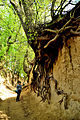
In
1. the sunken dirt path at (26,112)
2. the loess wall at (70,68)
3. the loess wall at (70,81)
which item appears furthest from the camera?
the sunken dirt path at (26,112)

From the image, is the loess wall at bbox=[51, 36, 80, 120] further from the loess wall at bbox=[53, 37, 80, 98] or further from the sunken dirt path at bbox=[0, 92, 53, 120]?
the sunken dirt path at bbox=[0, 92, 53, 120]

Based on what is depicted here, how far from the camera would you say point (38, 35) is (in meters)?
5.14

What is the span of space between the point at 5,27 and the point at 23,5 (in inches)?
225

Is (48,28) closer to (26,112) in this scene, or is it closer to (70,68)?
(70,68)

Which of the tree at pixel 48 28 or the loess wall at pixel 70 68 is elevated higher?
the tree at pixel 48 28

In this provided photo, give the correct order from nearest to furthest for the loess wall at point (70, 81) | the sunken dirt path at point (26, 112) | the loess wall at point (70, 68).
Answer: the loess wall at point (70, 81) < the loess wall at point (70, 68) < the sunken dirt path at point (26, 112)

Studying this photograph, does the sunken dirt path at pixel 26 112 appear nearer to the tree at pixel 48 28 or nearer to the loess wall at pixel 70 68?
the tree at pixel 48 28

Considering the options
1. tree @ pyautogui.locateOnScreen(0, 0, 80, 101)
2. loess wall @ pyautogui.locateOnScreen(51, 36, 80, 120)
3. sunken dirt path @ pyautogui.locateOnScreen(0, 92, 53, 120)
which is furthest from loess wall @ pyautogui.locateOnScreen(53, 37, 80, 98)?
sunken dirt path @ pyautogui.locateOnScreen(0, 92, 53, 120)

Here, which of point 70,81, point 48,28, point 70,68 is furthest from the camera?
point 48,28

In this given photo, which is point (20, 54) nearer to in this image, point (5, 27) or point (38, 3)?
point (5, 27)

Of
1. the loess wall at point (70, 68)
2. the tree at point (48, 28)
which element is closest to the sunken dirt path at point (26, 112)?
the tree at point (48, 28)

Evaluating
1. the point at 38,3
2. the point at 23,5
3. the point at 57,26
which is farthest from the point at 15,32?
the point at 57,26

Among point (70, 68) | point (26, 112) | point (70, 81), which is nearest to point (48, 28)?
point (70, 68)

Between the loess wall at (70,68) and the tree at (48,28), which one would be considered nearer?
the loess wall at (70,68)
